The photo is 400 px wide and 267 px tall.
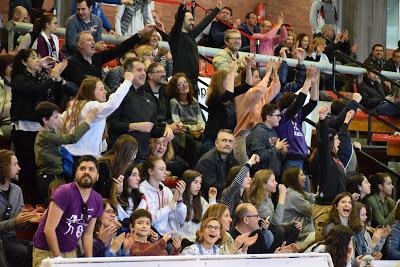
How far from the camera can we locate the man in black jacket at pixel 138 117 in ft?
39.9

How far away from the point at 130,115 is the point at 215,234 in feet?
8.56

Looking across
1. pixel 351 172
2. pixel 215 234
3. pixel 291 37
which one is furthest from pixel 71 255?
pixel 291 37

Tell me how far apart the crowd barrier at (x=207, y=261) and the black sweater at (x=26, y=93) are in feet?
12.0

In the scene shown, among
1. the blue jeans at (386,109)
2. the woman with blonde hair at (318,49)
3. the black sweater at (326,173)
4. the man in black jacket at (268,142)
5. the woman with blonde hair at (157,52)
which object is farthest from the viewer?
the woman with blonde hair at (318,49)

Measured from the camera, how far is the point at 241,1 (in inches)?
862

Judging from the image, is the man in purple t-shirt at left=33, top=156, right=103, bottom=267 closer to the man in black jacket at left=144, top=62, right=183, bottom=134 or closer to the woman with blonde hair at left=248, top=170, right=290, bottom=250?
A: the woman with blonde hair at left=248, top=170, right=290, bottom=250

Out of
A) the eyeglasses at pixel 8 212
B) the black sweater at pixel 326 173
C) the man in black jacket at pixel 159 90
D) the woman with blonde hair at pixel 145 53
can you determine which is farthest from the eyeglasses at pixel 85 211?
the woman with blonde hair at pixel 145 53

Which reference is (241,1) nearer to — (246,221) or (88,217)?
(246,221)

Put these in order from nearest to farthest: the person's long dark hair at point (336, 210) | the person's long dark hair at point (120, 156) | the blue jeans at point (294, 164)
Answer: the person's long dark hair at point (120, 156) < the person's long dark hair at point (336, 210) < the blue jeans at point (294, 164)

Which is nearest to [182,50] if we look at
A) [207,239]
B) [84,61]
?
[84,61]

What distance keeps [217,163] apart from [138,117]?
0.98m

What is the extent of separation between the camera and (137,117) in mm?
12500

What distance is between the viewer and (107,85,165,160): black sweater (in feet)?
40.0

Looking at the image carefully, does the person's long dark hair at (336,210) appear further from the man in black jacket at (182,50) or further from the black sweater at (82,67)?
the black sweater at (82,67)
